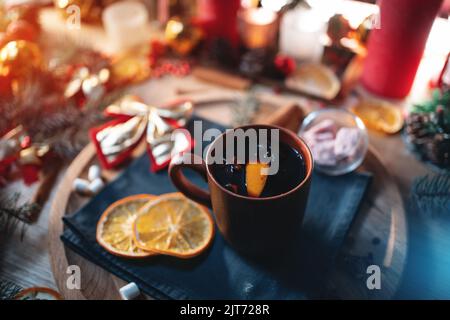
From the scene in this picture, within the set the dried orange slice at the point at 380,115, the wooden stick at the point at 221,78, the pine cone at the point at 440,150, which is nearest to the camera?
the pine cone at the point at 440,150

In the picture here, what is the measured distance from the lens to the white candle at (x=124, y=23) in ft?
3.57

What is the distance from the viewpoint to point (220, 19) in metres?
1.09

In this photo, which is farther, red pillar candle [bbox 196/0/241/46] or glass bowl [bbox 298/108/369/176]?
red pillar candle [bbox 196/0/241/46]

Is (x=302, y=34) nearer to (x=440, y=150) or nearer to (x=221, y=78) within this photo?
(x=221, y=78)

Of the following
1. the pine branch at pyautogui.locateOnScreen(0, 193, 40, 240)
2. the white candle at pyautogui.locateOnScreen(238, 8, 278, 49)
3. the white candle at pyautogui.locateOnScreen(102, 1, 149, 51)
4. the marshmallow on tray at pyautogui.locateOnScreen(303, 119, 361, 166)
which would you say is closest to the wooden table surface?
the pine branch at pyautogui.locateOnScreen(0, 193, 40, 240)

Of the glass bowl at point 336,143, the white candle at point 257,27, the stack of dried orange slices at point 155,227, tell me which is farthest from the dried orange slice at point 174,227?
the white candle at point 257,27

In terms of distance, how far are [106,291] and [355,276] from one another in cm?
38

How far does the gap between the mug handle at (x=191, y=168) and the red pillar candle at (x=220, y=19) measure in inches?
21.9

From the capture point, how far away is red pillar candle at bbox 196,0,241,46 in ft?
3.51

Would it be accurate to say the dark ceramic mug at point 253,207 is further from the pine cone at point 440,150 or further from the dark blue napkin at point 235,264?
the pine cone at point 440,150

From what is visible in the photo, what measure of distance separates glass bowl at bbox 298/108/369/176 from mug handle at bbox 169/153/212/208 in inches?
9.5

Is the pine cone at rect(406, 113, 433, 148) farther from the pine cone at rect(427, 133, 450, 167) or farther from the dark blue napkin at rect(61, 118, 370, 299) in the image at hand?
the dark blue napkin at rect(61, 118, 370, 299)

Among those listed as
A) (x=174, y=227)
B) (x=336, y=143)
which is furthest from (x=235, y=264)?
(x=336, y=143)

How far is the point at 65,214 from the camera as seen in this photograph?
73 cm
